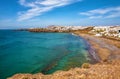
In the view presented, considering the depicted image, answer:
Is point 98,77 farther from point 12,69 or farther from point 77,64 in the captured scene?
point 12,69

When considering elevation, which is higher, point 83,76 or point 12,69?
point 83,76

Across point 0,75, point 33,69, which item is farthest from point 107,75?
point 0,75

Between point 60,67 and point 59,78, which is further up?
point 59,78

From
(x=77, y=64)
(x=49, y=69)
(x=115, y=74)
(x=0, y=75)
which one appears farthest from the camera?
(x=77, y=64)

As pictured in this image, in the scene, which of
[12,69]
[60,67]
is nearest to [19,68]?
[12,69]

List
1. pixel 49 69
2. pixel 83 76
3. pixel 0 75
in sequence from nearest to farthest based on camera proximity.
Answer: pixel 83 76
pixel 0 75
pixel 49 69

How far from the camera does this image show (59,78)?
17219mm

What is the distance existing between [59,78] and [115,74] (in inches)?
248

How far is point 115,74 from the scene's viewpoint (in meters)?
17.9

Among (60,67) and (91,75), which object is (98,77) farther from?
(60,67)

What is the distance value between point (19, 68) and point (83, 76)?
1512 centimetres

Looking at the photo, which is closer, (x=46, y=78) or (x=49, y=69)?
(x=46, y=78)

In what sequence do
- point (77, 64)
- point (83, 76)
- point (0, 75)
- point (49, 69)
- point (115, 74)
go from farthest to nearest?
point (77, 64), point (49, 69), point (0, 75), point (115, 74), point (83, 76)

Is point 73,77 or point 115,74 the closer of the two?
point 73,77
